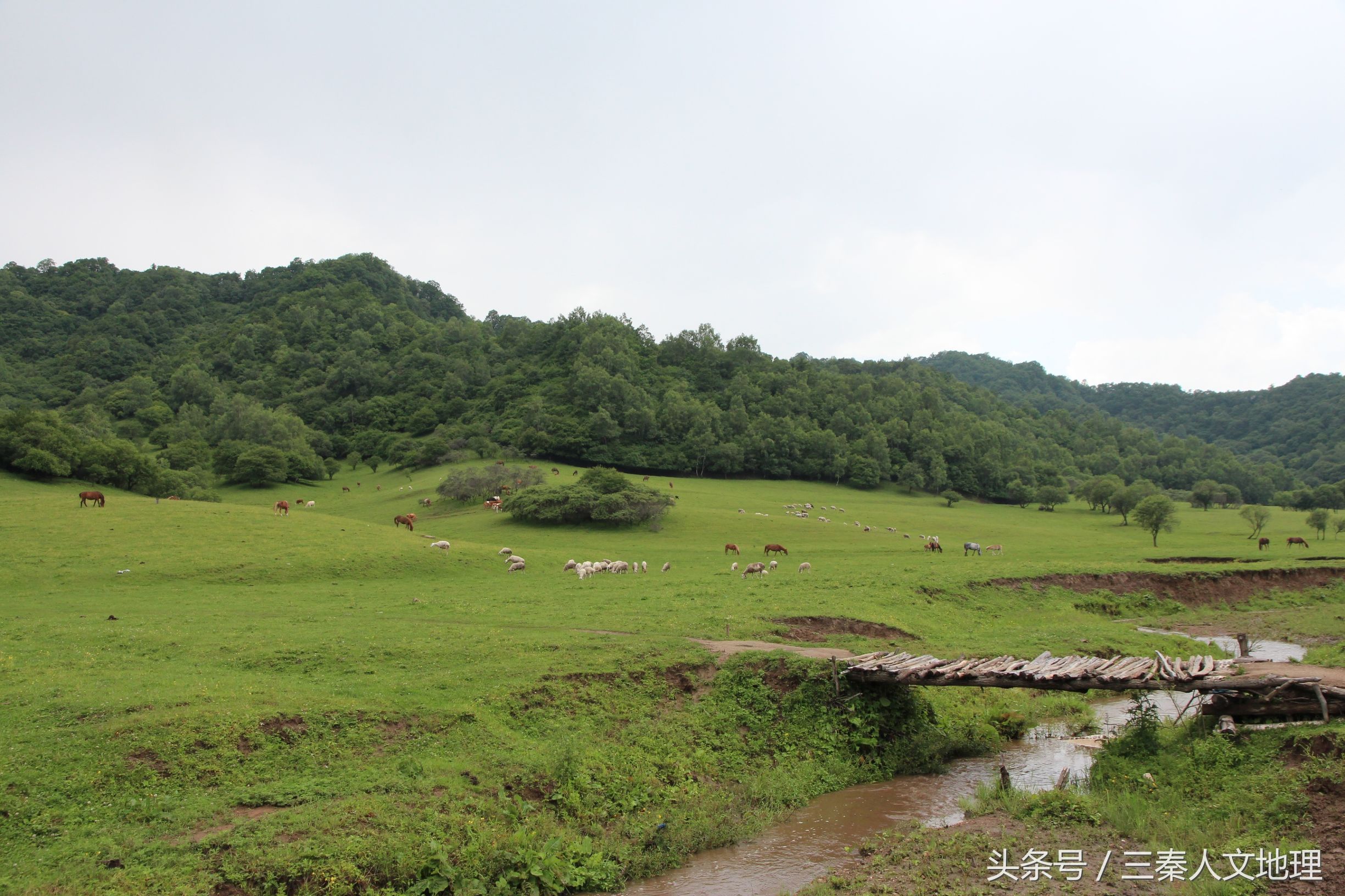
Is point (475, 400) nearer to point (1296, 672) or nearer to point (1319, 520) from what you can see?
point (1319, 520)

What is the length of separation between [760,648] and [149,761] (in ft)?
42.5

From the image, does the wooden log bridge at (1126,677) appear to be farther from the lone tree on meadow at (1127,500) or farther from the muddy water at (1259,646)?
the lone tree on meadow at (1127,500)

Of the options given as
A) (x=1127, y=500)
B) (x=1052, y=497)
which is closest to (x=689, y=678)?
(x=1127, y=500)

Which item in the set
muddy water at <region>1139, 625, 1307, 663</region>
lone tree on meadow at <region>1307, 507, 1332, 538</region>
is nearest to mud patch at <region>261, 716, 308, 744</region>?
muddy water at <region>1139, 625, 1307, 663</region>

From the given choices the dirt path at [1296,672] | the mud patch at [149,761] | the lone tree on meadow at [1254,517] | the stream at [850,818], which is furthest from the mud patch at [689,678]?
the lone tree on meadow at [1254,517]

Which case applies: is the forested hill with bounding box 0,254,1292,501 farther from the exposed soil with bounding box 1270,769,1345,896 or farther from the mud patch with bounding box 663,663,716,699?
the exposed soil with bounding box 1270,769,1345,896

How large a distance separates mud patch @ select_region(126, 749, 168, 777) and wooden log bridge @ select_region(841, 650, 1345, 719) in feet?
43.1

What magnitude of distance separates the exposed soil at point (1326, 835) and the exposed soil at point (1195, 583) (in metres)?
23.5

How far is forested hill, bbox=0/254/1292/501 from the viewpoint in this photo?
10744cm

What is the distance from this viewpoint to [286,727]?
1383 cm

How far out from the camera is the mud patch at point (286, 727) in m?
Result: 13.6

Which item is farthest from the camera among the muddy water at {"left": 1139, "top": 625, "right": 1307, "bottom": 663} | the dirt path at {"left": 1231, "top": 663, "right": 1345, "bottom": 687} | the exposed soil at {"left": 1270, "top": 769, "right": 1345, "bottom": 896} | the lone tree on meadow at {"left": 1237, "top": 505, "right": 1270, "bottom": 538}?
the lone tree on meadow at {"left": 1237, "top": 505, "right": 1270, "bottom": 538}

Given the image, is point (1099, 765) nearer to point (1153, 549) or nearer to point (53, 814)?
point (53, 814)

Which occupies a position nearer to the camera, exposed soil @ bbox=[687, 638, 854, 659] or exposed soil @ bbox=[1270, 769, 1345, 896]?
exposed soil @ bbox=[1270, 769, 1345, 896]
